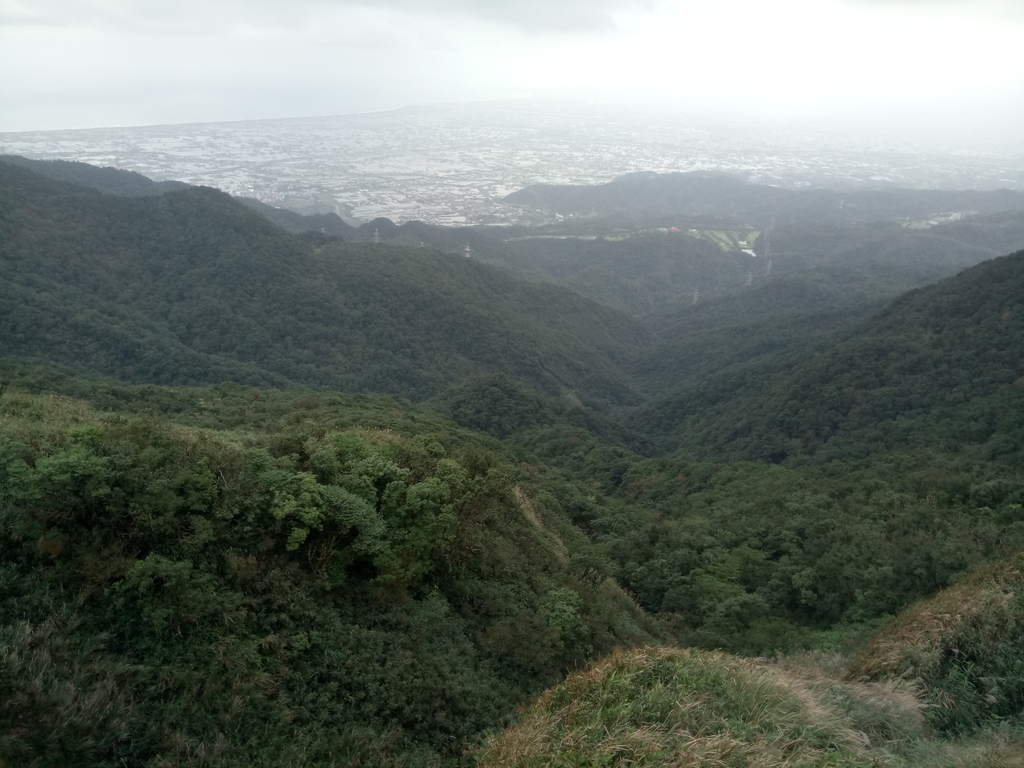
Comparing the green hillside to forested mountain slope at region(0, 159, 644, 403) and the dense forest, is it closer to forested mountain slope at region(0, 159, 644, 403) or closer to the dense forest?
the dense forest

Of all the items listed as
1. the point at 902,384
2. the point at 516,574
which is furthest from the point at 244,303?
the point at 516,574

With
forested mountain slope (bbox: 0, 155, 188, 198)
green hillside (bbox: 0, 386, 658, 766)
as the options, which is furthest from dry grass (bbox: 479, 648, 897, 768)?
forested mountain slope (bbox: 0, 155, 188, 198)

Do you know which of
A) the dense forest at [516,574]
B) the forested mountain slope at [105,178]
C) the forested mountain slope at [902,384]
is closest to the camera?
the dense forest at [516,574]

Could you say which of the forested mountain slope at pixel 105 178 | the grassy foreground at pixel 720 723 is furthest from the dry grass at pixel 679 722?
the forested mountain slope at pixel 105 178

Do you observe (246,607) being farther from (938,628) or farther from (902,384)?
(902,384)

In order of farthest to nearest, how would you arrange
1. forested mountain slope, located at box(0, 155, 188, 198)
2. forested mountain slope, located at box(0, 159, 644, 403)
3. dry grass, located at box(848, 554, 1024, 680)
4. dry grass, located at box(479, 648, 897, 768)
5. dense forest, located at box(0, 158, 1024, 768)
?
1. forested mountain slope, located at box(0, 155, 188, 198)
2. forested mountain slope, located at box(0, 159, 644, 403)
3. dry grass, located at box(848, 554, 1024, 680)
4. dense forest, located at box(0, 158, 1024, 768)
5. dry grass, located at box(479, 648, 897, 768)

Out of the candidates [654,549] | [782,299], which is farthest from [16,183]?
[782,299]

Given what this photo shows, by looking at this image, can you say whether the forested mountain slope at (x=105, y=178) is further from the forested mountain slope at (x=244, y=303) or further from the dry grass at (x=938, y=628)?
the dry grass at (x=938, y=628)

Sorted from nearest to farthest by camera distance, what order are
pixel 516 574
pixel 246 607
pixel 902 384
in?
pixel 246 607 < pixel 516 574 < pixel 902 384
